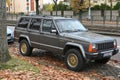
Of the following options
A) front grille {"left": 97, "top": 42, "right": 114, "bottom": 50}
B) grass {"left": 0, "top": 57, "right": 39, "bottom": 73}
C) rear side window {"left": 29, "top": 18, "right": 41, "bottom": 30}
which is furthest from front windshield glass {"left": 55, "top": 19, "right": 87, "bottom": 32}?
grass {"left": 0, "top": 57, "right": 39, "bottom": 73}

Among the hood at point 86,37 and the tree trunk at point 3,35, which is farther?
the hood at point 86,37

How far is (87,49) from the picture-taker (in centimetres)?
815

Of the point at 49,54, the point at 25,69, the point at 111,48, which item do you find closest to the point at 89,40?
the point at 111,48

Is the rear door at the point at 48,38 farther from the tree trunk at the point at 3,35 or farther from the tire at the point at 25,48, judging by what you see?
the tree trunk at the point at 3,35

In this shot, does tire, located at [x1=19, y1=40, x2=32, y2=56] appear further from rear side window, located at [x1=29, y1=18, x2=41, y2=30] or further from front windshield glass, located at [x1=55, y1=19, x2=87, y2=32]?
front windshield glass, located at [x1=55, y1=19, x2=87, y2=32]

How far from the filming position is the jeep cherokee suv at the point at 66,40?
8.27 metres

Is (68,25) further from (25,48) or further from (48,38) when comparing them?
(25,48)

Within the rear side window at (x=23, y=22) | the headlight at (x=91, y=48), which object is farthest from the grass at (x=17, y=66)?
the rear side window at (x=23, y=22)

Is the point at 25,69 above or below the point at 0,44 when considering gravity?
below

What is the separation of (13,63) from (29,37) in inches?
101

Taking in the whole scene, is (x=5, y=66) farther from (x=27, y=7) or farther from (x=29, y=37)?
(x=27, y=7)

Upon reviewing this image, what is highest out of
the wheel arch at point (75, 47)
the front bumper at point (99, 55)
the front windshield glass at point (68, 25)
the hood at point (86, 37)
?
the front windshield glass at point (68, 25)

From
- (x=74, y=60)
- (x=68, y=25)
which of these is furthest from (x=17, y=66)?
(x=68, y=25)

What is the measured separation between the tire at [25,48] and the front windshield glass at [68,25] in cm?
184
